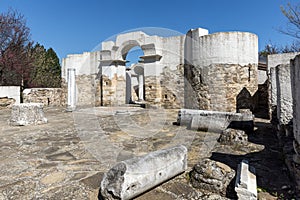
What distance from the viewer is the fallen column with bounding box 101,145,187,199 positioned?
1796 millimetres

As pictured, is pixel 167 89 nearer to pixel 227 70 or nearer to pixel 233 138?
pixel 227 70

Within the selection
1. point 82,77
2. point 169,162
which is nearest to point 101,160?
point 169,162

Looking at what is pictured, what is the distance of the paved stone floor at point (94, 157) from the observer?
2.08 m

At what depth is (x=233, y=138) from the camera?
12.5 ft

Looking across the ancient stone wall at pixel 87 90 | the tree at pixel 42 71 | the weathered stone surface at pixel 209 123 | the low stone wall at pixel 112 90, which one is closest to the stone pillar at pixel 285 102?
the weathered stone surface at pixel 209 123

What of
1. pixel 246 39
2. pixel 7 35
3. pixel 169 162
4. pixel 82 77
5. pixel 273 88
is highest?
pixel 7 35

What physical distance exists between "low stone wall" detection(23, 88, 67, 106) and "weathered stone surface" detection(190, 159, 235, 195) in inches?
471

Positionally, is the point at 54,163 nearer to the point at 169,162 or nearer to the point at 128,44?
the point at 169,162

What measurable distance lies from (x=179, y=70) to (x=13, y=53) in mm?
12197

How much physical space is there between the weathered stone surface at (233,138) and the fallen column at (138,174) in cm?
181

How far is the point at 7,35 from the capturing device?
14.7 meters

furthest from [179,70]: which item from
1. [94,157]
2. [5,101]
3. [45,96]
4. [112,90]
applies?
[5,101]

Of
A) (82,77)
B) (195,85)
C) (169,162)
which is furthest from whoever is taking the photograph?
(82,77)

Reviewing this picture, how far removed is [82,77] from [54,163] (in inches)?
441
